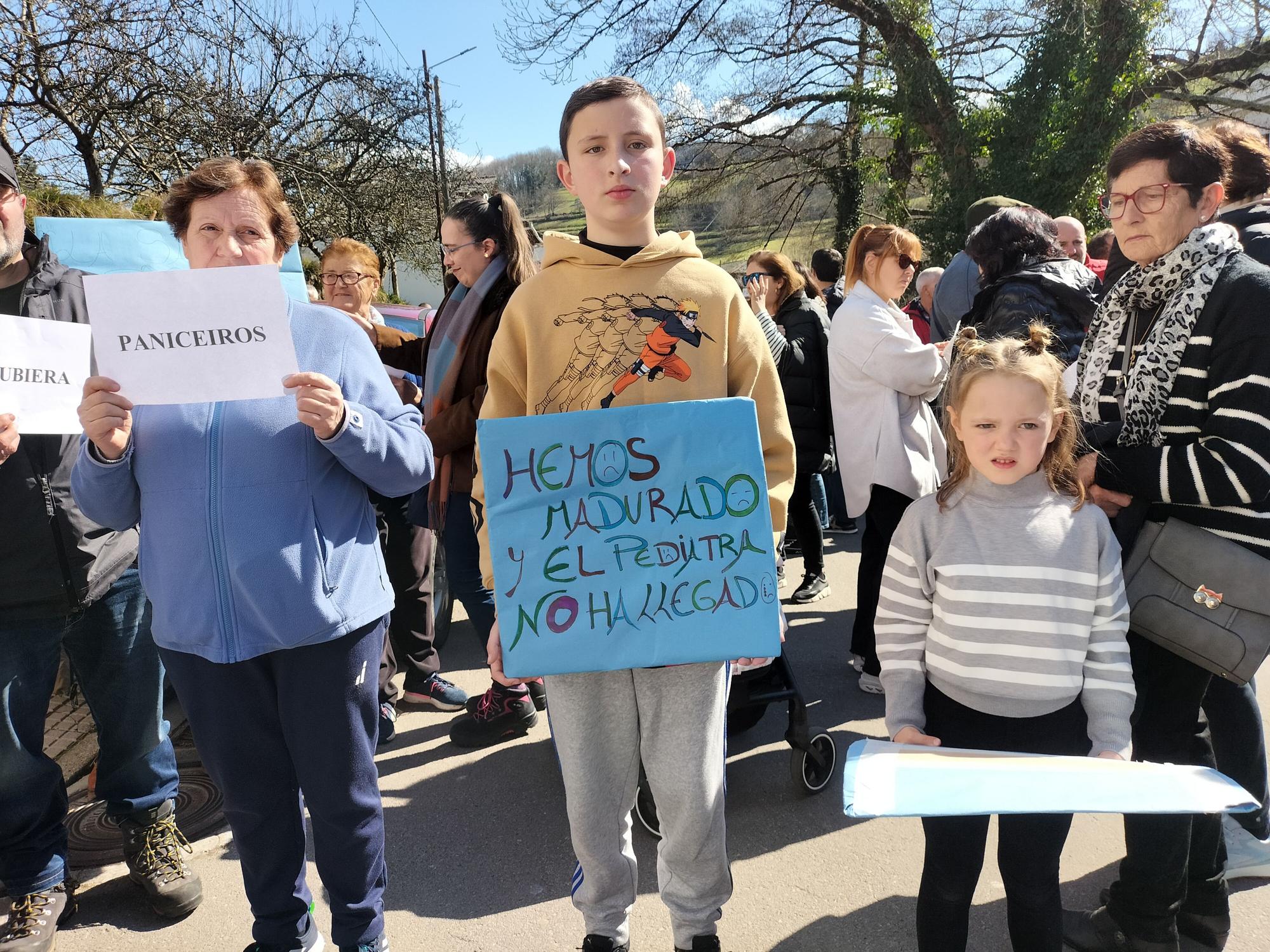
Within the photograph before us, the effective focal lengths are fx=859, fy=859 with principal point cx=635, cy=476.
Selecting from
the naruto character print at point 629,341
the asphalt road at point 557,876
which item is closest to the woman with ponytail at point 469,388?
the asphalt road at point 557,876

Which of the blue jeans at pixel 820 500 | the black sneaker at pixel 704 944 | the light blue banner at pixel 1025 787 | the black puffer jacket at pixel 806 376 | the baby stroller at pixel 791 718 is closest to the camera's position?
the light blue banner at pixel 1025 787

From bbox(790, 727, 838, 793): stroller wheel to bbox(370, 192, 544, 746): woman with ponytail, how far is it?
3.87ft

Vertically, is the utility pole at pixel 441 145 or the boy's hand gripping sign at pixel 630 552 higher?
the utility pole at pixel 441 145

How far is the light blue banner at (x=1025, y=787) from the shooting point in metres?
1.41

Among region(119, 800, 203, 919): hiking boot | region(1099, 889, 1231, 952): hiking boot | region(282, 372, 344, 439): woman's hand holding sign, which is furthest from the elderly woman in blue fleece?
region(1099, 889, 1231, 952): hiking boot

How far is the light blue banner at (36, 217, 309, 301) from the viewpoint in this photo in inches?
165

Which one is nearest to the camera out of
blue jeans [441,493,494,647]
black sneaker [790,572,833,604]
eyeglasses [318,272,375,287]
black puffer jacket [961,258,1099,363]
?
black puffer jacket [961,258,1099,363]

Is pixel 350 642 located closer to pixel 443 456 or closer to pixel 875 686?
pixel 443 456

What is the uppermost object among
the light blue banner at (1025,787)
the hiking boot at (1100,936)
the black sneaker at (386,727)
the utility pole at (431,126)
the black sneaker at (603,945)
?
the utility pole at (431,126)

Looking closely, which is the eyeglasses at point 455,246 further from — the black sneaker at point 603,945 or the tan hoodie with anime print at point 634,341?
the black sneaker at point 603,945

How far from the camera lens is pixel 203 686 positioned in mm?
1978

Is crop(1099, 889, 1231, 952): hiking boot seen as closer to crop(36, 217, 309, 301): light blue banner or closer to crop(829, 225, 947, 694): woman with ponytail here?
crop(829, 225, 947, 694): woman with ponytail

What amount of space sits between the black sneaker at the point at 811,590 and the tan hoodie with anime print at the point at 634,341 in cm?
334

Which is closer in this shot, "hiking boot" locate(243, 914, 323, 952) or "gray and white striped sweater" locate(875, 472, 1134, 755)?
"gray and white striped sweater" locate(875, 472, 1134, 755)
